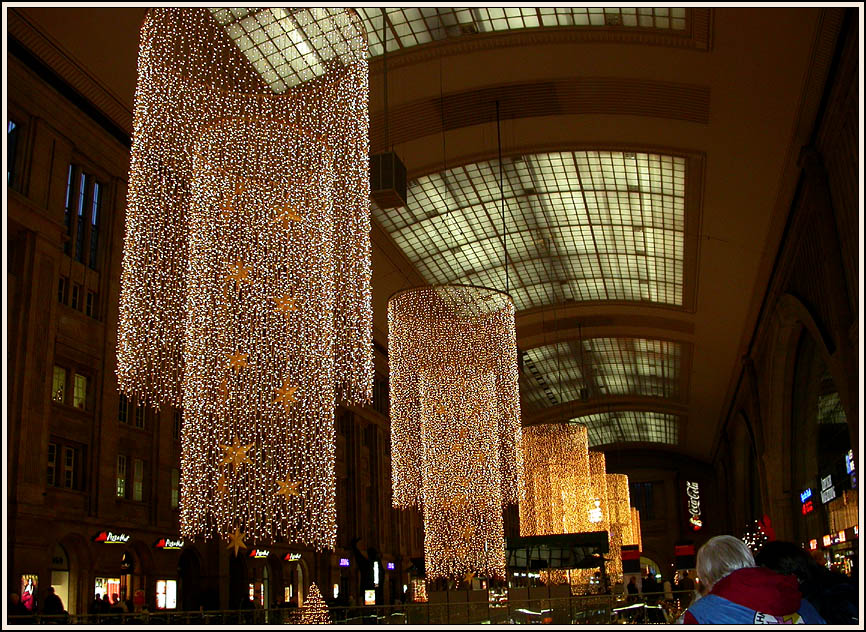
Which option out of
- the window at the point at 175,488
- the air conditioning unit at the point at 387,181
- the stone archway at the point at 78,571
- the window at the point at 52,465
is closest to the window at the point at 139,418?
the window at the point at 175,488

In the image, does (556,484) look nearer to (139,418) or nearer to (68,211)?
(139,418)

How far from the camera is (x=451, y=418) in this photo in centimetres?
1446

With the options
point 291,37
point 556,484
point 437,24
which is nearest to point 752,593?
point 291,37

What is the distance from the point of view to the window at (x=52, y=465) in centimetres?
1593

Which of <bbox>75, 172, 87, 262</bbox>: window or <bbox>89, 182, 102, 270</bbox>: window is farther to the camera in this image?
<bbox>89, 182, 102, 270</bbox>: window

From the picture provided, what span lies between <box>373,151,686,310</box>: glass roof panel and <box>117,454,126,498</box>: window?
1016cm

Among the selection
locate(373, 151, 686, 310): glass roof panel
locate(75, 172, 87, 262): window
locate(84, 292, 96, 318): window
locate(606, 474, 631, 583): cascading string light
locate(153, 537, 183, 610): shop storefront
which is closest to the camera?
locate(75, 172, 87, 262): window

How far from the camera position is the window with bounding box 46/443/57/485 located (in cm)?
1593

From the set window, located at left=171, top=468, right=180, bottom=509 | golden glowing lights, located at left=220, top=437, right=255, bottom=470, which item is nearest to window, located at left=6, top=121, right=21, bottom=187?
window, located at left=171, top=468, right=180, bottom=509

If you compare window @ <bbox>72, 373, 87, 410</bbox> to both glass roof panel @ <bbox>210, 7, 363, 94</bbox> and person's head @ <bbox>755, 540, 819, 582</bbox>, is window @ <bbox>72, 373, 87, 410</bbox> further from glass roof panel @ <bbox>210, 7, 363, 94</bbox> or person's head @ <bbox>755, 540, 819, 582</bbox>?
person's head @ <bbox>755, 540, 819, 582</bbox>

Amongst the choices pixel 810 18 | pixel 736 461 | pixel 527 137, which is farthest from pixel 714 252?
pixel 736 461

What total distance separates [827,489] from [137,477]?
56.3 ft

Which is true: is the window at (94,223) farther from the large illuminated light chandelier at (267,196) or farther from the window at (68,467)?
the large illuminated light chandelier at (267,196)

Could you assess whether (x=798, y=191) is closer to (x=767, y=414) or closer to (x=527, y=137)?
(x=527, y=137)
